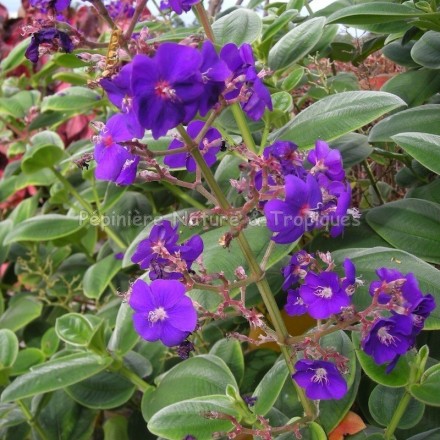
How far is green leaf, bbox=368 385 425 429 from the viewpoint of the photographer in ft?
2.21

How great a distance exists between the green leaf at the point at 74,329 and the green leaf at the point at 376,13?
0.54 meters

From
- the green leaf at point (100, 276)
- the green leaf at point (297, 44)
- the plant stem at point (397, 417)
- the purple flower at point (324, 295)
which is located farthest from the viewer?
the green leaf at point (100, 276)

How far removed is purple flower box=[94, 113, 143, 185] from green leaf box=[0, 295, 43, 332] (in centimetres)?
73

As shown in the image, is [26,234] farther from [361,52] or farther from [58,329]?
[361,52]

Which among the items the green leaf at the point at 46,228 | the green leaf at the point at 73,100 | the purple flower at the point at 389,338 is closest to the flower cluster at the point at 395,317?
the purple flower at the point at 389,338

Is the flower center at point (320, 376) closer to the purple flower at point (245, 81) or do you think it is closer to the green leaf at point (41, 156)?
the purple flower at point (245, 81)

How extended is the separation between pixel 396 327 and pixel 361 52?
0.63 metres

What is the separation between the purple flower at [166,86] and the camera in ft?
1.44

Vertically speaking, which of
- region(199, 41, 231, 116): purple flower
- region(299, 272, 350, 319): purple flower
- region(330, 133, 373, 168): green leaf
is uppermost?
region(199, 41, 231, 116): purple flower

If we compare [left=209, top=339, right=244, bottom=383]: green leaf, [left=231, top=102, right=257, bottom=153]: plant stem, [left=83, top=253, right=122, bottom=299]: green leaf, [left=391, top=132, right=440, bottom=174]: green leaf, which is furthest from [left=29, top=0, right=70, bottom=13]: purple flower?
[left=83, top=253, right=122, bottom=299]: green leaf

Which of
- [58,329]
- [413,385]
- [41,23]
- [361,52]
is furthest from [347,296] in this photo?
[361,52]


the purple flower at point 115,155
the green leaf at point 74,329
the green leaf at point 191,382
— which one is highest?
the purple flower at point 115,155

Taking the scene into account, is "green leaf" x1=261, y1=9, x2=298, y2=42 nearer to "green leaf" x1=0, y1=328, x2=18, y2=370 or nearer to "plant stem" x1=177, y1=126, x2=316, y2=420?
"plant stem" x1=177, y1=126, x2=316, y2=420

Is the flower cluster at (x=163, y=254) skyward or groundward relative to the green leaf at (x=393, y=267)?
skyward
